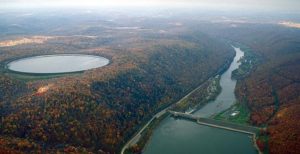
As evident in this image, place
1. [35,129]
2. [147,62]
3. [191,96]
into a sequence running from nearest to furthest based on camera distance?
[35,129] → [191,96] → [147,62]

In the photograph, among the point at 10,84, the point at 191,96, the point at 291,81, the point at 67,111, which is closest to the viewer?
the point at 67,111

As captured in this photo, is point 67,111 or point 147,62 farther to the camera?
point 147,62

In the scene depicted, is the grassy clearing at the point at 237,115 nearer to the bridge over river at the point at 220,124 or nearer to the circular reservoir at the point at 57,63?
the bridge over river at the point at 220,124

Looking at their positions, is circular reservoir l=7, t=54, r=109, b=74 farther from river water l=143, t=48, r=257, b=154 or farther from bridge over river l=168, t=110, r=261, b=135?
river water l=143, t=48, r=257, b=154

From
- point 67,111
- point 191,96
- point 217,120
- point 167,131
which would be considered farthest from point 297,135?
point 67,111

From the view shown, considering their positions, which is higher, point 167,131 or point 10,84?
point 10,84

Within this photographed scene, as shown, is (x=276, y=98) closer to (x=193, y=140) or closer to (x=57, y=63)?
(x=193, y=140)

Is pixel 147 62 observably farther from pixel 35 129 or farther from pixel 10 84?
pixel 35 129
